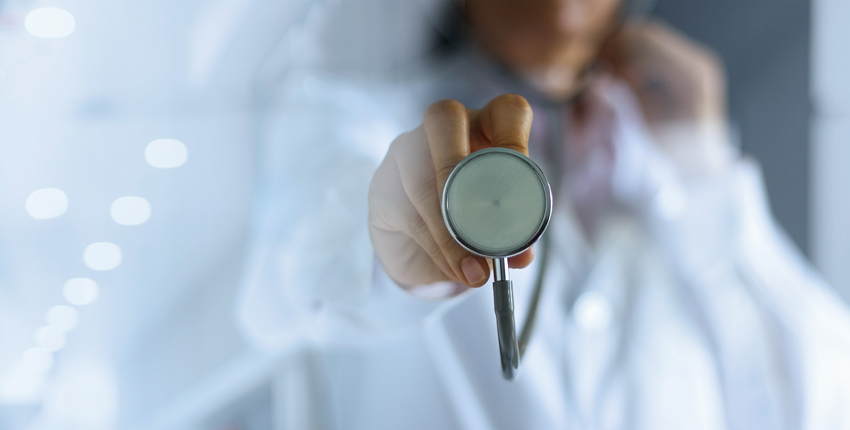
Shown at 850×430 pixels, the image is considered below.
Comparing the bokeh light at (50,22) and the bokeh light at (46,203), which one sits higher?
the bokeh light at (50,22)

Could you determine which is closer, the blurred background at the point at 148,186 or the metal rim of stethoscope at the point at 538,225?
the metal rim of stethoscope at the point at 538,225

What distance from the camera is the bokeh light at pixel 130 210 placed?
395mm

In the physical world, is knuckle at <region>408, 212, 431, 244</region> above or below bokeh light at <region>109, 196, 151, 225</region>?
below

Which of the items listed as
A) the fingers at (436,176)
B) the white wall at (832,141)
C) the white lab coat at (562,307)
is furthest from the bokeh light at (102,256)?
the white wall at (832,141)

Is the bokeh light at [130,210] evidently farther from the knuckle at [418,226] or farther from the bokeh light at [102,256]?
the knuckle at [418,226]

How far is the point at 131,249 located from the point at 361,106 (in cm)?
22

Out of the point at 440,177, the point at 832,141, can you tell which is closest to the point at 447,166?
the point at 440,177

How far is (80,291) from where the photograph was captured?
0.39 meters

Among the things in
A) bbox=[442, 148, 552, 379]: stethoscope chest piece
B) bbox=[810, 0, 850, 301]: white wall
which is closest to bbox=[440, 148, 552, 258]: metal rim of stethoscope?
bbox=[442, 148, 552, 379]: stethoscope chest piece

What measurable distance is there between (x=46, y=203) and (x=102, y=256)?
54 mm

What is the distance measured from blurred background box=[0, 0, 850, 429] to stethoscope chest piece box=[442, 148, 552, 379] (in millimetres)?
312

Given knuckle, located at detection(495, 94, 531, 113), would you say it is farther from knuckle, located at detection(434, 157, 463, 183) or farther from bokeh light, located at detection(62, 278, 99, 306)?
bokeh light, located at detection(62, 278, 99, 306)

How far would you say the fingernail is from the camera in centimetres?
18

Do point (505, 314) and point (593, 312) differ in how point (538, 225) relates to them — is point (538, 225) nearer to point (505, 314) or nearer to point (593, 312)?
point (505, 314)
